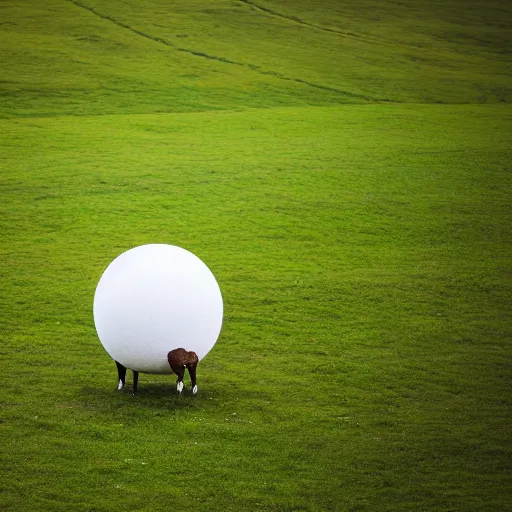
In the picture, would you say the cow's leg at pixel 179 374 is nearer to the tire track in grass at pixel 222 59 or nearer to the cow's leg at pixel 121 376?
the cow's leg at pixel 121 376

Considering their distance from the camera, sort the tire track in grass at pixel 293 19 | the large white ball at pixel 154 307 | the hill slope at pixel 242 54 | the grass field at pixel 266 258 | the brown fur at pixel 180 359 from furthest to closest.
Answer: the tire track in grass at pixel 293 19 → the hill slope at pixel 242 54 → the brown fur at pixel 180 359 → the large white ball at pixel 154 307 → the grass field at pixel 266 258

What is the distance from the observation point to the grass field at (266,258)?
10.9 m

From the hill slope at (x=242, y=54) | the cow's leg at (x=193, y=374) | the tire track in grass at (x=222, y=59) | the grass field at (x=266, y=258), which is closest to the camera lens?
the grass field at (x=266, y=258)

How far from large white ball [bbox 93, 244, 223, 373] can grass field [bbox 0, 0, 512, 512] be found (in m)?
0.85

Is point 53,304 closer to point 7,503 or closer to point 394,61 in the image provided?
point 7,503

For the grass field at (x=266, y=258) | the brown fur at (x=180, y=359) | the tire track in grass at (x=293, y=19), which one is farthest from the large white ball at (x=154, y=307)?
the tire track in grass at (x=293, y=19)

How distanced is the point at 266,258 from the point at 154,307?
11.0 meters

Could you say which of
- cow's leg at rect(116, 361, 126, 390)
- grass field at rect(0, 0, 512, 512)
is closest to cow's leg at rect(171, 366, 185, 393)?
grass field at rect(0, 0, 512, 512)

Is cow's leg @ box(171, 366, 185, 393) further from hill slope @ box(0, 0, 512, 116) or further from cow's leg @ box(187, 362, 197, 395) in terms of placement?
hill slope @ box(0, 0, 512, 116)

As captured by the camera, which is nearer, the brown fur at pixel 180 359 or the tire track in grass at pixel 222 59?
the brown fur at pixel 180 359

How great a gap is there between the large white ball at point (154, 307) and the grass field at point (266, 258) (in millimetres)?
846

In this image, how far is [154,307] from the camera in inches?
484

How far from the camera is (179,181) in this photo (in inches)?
1200

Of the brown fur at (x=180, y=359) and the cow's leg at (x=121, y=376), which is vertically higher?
the brown fur at (x=180, y=359)
